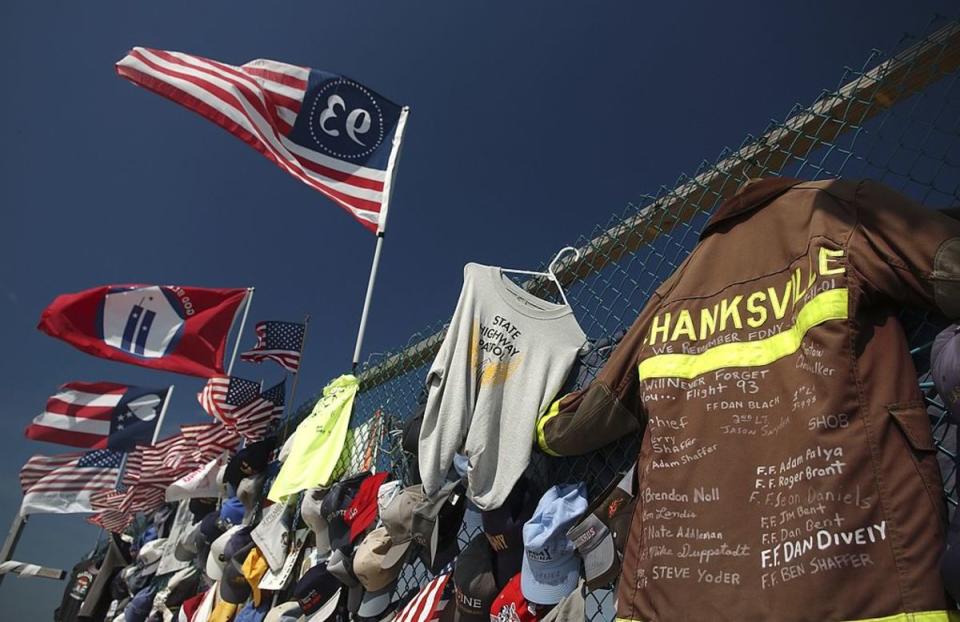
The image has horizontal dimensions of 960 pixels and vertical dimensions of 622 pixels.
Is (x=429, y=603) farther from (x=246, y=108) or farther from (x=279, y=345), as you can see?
(x=246, y=108)

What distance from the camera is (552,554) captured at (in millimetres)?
1828

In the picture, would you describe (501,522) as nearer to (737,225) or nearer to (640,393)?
(640,393)

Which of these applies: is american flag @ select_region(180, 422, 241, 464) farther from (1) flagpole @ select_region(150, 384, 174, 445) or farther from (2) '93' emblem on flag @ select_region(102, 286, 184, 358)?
(1) flagpole @ select_region(150, 384, 174, 445)

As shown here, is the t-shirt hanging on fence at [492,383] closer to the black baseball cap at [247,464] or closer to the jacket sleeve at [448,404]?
the jacket sleeve at [448,404]

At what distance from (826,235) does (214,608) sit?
4249 millimetres

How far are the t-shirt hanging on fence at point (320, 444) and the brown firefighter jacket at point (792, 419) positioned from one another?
2.11 m

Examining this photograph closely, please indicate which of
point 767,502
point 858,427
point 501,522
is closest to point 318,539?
point 501,522

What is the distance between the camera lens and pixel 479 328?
2408 mm

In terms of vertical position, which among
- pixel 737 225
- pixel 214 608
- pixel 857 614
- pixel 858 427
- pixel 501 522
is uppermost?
pixel 737 225

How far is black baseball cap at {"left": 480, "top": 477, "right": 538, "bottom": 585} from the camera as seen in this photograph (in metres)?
2.04

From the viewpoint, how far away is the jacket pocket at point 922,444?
108 cm

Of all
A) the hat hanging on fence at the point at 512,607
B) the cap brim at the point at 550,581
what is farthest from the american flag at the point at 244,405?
the cap brim at the point at 550,581

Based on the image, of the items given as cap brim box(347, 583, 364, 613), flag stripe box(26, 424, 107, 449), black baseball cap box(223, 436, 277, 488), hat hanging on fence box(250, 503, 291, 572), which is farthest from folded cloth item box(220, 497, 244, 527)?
flag stripe box(26, 424, 107, 449)

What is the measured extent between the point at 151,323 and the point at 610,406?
21.5ft
